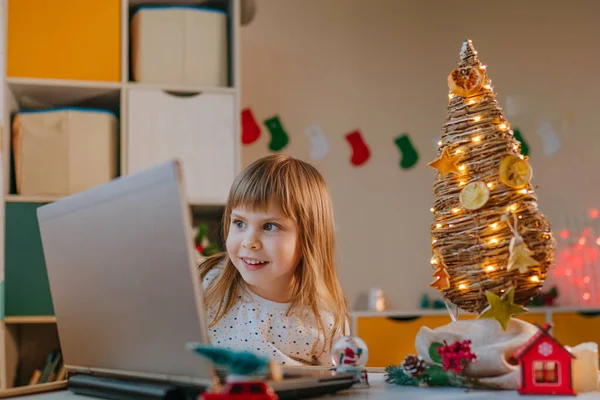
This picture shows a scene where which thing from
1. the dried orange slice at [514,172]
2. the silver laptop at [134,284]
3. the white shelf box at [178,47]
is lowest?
the silver laptop at [134,284]

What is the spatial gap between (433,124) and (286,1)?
0.93 meters

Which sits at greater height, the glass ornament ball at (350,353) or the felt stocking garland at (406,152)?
the felt stocking garland at (406,152)

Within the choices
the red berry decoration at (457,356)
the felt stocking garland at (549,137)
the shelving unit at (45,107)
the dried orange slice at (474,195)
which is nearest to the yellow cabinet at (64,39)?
the shelving unit at (45,107)

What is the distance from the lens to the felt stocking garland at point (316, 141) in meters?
3.45

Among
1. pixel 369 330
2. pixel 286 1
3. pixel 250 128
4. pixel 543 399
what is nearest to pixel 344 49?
pixel 286 1

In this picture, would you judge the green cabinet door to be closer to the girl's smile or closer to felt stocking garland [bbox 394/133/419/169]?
the girl's smile

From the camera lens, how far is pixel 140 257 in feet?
2.77

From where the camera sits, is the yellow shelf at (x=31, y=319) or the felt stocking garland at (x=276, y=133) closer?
the yellow shelf at (x=31, y=319)

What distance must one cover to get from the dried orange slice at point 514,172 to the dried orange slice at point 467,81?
0.43 ft

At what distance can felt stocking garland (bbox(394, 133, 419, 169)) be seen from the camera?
3551mm

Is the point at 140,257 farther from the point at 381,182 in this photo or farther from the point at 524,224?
the point at 381,182

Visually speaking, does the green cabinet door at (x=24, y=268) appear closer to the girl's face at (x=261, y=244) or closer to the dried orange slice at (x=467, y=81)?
the girl's face at (x=261, y=244)

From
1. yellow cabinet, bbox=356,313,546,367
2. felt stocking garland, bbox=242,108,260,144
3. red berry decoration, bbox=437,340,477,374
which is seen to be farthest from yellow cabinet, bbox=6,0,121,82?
red berry decoration, bbox=437,340,477,374

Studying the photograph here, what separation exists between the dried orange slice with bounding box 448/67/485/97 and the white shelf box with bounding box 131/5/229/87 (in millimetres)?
1716
